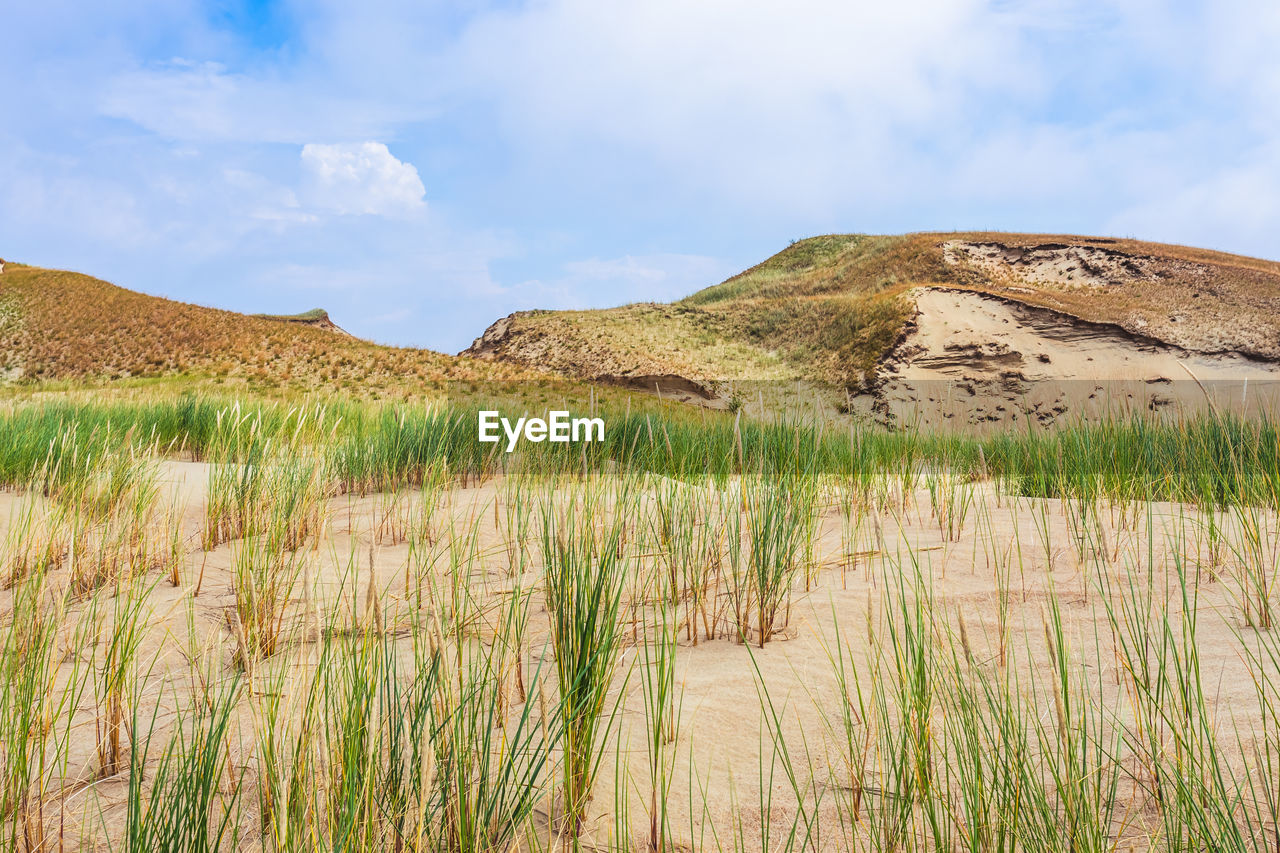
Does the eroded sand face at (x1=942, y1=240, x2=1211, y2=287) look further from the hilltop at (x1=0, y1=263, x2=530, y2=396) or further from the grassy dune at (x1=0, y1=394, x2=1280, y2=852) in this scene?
the grassy dune at (x1=0, y1=394, x2=1280, y2=852)

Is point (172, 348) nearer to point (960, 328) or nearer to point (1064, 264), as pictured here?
point (960, 328)

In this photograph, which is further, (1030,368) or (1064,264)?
(1064,264)

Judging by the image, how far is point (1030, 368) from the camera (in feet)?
65.4

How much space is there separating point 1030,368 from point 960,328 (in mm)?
2590

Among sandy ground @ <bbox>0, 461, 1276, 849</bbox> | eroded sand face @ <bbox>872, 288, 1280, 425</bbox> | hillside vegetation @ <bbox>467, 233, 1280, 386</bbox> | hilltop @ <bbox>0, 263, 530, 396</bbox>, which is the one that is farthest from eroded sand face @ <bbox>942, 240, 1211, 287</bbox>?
sandy ground @ <bbox>0, 461, 1276, 849</bbox>

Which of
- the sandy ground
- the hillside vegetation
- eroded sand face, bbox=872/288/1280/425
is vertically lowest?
the sandy ground

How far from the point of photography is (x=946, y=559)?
3.31 m

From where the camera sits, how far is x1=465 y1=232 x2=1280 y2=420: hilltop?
65.7 ft

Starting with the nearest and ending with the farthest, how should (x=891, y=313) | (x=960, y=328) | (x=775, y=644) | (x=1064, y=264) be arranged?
(x=775, y=644) → (x=960, y=328) → (x=891, y=313) → (x=1064, y=264)

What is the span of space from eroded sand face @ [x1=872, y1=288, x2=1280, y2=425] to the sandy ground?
1556 cm

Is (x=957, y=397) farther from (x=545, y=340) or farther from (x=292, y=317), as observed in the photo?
(x=292, y=317)

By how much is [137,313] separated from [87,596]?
36.0 m

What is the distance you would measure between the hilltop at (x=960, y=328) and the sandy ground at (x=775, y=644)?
1710 centimetres

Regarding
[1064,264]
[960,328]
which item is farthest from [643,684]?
[1064,264]
